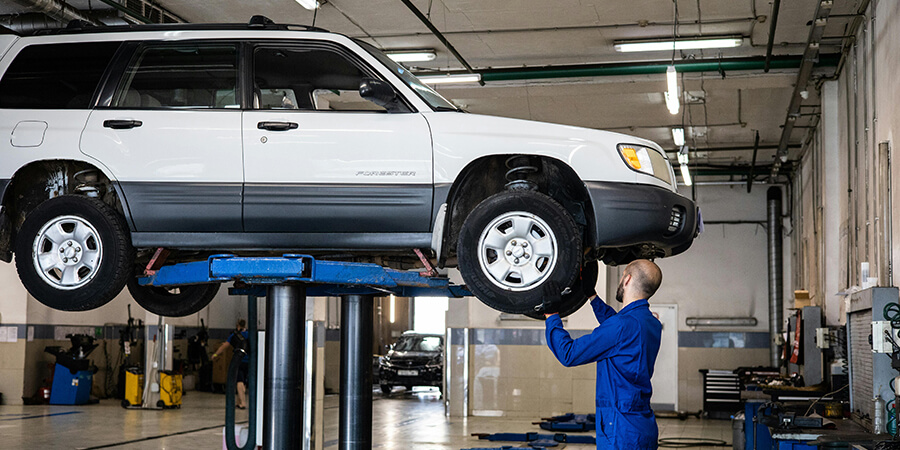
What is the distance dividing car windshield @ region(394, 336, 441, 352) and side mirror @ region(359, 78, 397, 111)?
16.5 metres

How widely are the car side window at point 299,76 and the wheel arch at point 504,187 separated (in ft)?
1.77

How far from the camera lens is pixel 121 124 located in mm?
4086

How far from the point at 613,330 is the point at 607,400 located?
31 cm

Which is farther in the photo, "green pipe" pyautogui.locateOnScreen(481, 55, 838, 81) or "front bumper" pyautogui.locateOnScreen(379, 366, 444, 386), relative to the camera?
"front bumper" pyautogui.locateOnScreen(379, 366, 444, 386)

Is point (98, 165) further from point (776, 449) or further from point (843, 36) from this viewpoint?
point (843, 36)

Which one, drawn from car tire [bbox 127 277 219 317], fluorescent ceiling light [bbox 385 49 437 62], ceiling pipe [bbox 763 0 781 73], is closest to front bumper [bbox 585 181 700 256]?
car tire [bbox 127 277 219 317]

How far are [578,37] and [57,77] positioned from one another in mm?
8245

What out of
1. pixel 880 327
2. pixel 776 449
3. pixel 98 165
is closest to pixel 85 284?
pixel 98 165

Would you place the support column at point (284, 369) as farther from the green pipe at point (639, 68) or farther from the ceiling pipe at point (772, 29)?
the green pipe at point (639, 68)

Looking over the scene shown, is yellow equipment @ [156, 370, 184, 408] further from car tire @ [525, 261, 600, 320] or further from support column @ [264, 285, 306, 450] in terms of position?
car tire @ [525, 261, 600, 320]

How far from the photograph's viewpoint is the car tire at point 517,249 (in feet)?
12.7

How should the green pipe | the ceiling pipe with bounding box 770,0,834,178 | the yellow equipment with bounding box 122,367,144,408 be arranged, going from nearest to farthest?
the ceiling pipe with bounding box 770,0,834,178
the green pipe
the yellow equipment with bounding box 122,367,144,408

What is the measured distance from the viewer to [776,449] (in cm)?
726

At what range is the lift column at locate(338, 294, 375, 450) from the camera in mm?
4703
